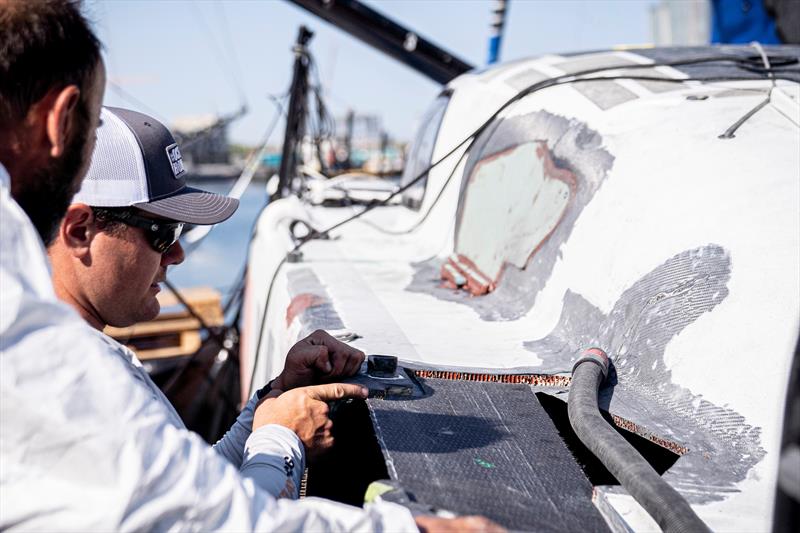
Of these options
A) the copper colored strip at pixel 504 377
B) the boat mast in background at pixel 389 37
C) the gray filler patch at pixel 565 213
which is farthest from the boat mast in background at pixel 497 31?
the copper colored strip at pixel 504 377

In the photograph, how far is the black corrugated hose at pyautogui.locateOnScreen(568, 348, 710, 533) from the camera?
1585 mm

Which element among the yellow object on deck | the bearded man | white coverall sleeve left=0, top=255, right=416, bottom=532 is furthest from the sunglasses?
the yellow object on deck

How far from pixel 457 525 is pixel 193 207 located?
119 cm

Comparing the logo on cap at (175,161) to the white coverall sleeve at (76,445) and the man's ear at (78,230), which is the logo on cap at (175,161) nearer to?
the man's ear at (78,230)

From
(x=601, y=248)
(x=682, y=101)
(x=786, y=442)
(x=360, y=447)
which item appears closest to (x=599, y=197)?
(x=601, y=248)

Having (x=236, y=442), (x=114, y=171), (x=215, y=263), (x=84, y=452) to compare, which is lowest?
(x=215, y=263)

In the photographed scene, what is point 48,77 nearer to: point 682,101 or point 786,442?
point 786,442

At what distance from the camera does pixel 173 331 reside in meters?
9.52

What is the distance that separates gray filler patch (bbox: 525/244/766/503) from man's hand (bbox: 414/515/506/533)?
0.70 metres

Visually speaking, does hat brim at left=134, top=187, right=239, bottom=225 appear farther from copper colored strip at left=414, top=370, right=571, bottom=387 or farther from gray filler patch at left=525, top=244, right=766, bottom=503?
gray filler patch at left=525, top=244, right=766, bottom=503

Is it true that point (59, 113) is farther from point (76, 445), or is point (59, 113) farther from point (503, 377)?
point (503, 377)

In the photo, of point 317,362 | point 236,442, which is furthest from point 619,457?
point 236,442

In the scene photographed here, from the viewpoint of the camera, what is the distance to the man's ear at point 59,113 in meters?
1.28

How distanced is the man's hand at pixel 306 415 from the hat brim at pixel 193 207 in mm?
556
